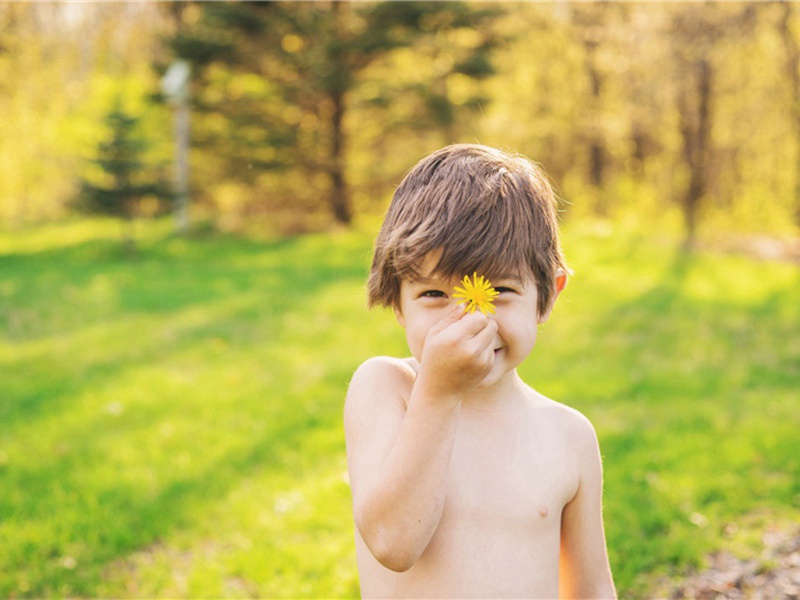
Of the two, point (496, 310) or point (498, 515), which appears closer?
point (496, 310)

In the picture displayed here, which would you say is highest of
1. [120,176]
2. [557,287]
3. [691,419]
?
[557,287]

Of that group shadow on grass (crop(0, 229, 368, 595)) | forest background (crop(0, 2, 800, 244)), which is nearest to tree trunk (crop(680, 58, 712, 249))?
forest background (crop(0, 2, 800, 244))

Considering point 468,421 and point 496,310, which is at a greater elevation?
point 496,310

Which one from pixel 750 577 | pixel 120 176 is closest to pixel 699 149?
pixel 120 176

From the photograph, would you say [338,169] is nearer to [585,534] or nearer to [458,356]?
[585,534]

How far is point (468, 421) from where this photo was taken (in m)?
1.56

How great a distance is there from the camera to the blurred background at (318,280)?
354 cm

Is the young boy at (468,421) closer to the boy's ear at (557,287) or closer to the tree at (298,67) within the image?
the boy's ear at (557,287)

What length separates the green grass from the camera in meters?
3.27

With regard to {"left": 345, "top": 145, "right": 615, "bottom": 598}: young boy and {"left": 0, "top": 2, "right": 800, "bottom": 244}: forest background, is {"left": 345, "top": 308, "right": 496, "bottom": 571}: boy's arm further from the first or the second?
{"left": 0, "top": 2, "right": 800, "bottom": 244}: forest background

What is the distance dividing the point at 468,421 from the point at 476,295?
0.39 m

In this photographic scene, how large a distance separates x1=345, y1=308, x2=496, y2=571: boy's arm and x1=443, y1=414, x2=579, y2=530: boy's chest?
17 cm

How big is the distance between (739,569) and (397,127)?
11998 millimetres

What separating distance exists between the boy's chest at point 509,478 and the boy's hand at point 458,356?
282 mm
